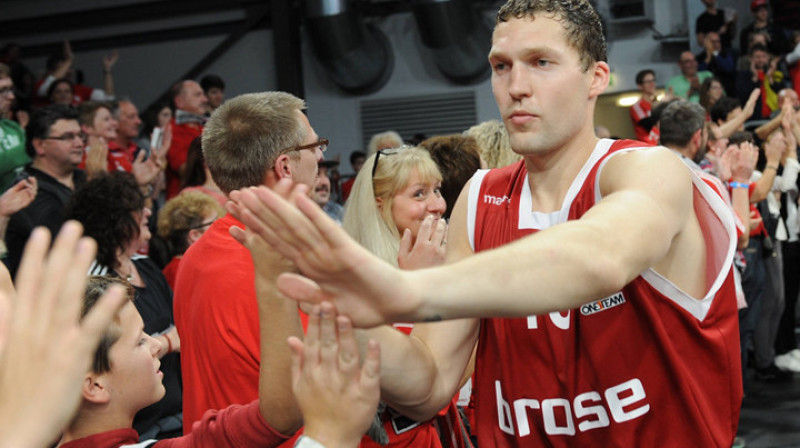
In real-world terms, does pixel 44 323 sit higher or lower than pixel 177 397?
higher

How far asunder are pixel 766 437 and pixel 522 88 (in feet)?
15.4

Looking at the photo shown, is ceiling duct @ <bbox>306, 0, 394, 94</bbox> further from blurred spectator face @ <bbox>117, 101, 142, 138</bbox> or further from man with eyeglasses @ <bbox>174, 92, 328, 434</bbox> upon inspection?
man with eyeglasses @ <bbox>174, 92, 328, 434</bbox>

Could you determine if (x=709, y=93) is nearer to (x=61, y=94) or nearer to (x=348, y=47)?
(x=348, y=47)

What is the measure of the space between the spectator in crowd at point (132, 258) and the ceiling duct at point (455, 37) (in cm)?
748

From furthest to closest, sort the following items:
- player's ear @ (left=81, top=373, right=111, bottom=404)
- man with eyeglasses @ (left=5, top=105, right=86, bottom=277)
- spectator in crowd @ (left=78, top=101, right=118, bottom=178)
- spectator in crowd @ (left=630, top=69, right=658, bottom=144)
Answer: spectator in crowd @ (left=630, top=69, right=658, bottom=144) < spectator in crowd @ (left=78, top=101, right=118, bottom=178) < man with eyeglasses @ (left=5, top=105, right=86, bottom=277) < player's ear @ (left=81, top=373, right=111, bottom=404)

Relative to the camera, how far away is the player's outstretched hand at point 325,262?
4.24ft

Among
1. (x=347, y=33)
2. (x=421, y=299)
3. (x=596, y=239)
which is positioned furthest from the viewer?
(x=347, y=33)

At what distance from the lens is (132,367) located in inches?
89.8

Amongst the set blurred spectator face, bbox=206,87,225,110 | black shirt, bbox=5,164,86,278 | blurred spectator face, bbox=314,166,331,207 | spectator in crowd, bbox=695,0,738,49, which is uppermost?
spectator in crowd, bbox=695,0,738,49

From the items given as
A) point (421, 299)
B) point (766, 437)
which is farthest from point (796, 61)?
point (421, 299)

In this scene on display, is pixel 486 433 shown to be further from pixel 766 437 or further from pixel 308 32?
pixel 308 32

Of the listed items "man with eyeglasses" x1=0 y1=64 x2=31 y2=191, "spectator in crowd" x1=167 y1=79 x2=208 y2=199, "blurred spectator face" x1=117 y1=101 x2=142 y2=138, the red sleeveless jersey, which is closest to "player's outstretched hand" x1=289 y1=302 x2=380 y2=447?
the red sleeveless jersey

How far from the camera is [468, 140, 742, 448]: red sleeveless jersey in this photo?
1983 millimetres

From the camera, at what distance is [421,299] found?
1.35m
